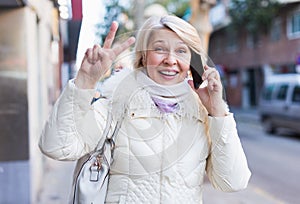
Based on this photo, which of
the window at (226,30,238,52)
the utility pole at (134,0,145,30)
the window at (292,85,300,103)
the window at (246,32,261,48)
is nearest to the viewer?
the utility pole at (134,0,145,30)

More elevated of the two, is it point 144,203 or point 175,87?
point 175,87

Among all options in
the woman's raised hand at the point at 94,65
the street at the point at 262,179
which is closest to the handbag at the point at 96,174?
the woman's raised hand at the point at 94,65

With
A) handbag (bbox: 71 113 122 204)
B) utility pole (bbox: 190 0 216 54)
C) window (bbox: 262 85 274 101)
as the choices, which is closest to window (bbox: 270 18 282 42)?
window (bbox: 262 85 274 101)

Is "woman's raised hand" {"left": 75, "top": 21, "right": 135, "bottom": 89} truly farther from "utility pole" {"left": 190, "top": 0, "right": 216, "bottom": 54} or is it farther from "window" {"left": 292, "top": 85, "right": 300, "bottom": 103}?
"window" {"left": 292, "top": 85, "right": 300, "bottom": 103}

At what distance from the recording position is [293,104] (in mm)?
13023

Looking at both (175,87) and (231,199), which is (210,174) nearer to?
(175,87)

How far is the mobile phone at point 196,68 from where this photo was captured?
6.23ft

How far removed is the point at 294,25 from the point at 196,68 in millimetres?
20877

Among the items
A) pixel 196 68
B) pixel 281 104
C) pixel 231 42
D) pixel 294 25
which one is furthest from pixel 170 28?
pixel 231 42

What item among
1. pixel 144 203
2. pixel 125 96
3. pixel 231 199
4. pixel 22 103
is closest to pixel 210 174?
pixel 144 203

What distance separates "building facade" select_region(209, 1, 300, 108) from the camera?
21594 mm

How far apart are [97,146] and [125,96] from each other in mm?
238

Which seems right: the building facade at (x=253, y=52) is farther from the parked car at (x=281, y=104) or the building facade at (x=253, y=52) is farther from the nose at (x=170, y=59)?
the nose at (x=170, y=59)

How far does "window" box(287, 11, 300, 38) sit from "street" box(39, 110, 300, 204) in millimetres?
9566
